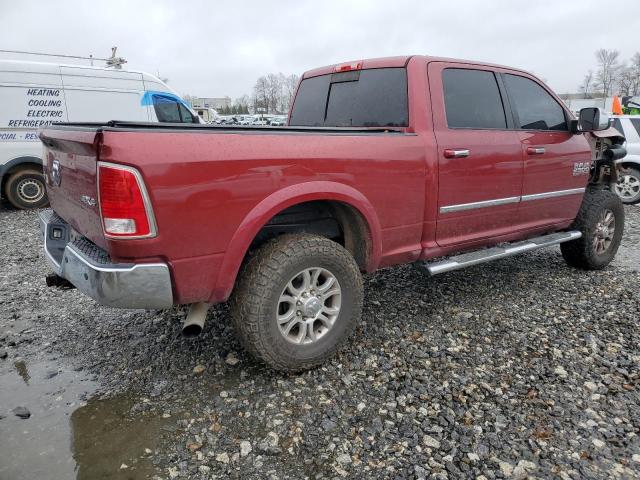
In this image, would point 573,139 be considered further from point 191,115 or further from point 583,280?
point 191,115

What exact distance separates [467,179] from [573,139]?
160 cm

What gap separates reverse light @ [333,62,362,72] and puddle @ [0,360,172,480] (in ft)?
9.29

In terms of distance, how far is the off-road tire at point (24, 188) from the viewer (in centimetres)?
844

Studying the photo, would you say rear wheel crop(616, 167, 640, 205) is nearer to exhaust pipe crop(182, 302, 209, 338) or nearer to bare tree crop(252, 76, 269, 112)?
exhaust pipe crop(182, 302, 209, 338)

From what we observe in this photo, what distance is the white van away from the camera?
8.30m

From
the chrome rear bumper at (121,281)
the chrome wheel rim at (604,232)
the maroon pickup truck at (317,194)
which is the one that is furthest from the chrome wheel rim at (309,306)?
the chrome wheel rim at (604,232)

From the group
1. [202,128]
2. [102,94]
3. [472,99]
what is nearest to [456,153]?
[472,99]

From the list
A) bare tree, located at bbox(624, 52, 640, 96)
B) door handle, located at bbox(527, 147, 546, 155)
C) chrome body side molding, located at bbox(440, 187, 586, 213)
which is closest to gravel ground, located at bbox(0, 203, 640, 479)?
chrome body side molding, located at bbox(440, 187, 586, 213)

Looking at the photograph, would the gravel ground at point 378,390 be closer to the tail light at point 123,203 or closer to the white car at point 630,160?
the tail light at point 123,203

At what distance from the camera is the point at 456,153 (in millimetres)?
3350

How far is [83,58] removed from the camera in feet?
30.7

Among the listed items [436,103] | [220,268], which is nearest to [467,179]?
[436,103]

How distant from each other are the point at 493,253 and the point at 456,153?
93cm

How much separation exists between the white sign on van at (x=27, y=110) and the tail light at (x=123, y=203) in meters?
7.68
